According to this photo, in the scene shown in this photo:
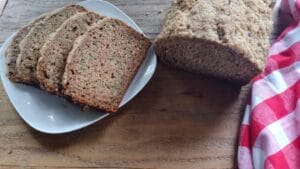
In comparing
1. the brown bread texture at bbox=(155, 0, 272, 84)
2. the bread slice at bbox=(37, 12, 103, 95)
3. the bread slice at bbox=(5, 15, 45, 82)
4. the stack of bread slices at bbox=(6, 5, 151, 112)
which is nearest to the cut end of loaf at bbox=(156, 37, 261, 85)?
the brown bread texture at bbox=(155, 0, 272, 84)

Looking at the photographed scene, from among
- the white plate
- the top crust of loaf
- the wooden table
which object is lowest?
the wooden table

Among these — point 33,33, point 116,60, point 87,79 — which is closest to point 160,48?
point 116,60

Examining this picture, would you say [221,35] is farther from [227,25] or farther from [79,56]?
[79,56]

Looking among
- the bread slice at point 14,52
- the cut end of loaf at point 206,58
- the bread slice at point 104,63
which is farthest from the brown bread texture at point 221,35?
the bread slice at point 14,52

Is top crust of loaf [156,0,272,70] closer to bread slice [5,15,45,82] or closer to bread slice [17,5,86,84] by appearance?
bread slice [17,5,86,84]

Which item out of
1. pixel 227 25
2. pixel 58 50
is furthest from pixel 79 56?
pixel 227 25

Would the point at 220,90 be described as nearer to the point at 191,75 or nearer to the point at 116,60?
the point at 191,75
